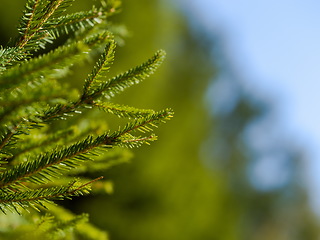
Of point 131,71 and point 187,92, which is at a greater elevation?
point 187,92

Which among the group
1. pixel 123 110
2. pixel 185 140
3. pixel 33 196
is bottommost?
pixel 33 196

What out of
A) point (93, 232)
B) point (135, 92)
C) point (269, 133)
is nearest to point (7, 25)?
point (135, 92)

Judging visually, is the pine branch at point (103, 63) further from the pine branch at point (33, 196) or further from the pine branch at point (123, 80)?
the pine branch at point (33, 196)

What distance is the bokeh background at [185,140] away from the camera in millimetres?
4469

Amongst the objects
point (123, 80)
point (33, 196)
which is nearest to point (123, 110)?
point (123, 80)

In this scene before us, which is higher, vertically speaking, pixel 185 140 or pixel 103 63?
pixel 185 140

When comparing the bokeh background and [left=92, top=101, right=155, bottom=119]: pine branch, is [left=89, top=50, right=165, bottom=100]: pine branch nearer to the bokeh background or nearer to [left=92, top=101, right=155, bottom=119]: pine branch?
[left=92, top=101, right=155, bottom=119]: pine branch

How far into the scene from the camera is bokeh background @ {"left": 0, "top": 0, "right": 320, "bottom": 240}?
447 cm

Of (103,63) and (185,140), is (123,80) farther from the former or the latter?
(185,140)

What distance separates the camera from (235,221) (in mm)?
6242

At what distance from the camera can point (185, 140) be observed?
17.9ft

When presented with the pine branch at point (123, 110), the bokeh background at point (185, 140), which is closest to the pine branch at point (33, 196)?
the pine branch at point (123, 110)

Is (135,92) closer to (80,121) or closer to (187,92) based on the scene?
(187,92)

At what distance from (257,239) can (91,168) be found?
504 inches
